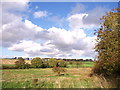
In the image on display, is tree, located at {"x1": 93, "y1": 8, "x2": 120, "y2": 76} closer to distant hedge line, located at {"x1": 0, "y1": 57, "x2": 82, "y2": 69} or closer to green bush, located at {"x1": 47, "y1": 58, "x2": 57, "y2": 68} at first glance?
distant hedge line, located at {"x1": 0, "y1": 57, "x2": 82, "y2": 69}

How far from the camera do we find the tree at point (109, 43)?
511 inches

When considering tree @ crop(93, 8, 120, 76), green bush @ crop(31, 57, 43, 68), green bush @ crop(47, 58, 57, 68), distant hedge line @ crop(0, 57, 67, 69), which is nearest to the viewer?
tree @ crop(93, 8, 120, 76)

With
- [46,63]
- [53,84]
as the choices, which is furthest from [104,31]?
[46,63]

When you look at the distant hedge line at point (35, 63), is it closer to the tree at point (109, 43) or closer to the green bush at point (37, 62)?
the green bush at point (37, 62)

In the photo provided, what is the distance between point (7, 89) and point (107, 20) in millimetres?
13120

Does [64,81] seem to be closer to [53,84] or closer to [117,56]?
[53,84]

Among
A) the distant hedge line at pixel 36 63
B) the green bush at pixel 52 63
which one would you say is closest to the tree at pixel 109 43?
the distant hedge line at pixel 36 63

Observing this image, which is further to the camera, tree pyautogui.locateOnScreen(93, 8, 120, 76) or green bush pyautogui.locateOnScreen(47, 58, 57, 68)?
green bush pyautogui.locateOnScreen(47, 58, 57, 68)

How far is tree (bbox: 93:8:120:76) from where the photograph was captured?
42.6 ft

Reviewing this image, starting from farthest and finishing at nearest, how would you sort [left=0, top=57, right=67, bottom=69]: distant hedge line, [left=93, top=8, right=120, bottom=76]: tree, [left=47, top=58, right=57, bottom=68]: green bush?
1. [left=47, top=58, right=57, bottom=68]: green bush
2. [left=0, top=57, right=67, bottom=69]: distant hedge line
3. [left=93, top=8, right=120, bottom=76]: tree

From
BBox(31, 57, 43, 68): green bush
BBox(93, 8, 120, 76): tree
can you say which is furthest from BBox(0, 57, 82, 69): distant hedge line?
BBox(93, 8, 120, 76): tree

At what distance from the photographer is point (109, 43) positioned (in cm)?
1370

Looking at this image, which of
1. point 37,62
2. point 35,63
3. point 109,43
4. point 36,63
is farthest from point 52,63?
point 109,43

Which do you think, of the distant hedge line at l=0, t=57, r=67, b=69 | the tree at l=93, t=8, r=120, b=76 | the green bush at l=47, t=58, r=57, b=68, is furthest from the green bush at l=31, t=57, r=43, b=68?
the tree at l=93, t=8, r=120, b=76
